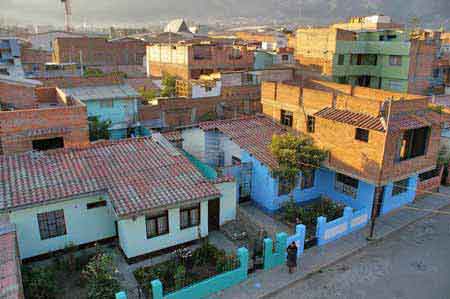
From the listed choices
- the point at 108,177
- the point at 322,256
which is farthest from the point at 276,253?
the point at 108,177

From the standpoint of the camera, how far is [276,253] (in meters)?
15.7

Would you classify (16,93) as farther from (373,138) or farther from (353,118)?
(373,138)

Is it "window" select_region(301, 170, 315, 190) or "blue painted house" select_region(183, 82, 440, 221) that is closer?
"blue painted house" select_region(183, 82, 440, 221)

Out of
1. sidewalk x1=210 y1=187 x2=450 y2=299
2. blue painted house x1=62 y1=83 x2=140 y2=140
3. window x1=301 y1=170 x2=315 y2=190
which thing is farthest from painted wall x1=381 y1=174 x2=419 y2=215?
blue painted house x1=62 y1=83 x2=140 y2=140

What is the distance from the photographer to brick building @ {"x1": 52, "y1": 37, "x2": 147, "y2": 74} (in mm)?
50062

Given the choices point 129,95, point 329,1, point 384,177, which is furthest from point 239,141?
point 329,1

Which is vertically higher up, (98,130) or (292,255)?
(98,130)

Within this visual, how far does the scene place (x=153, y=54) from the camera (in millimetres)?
47469

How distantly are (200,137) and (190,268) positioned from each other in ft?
36.7

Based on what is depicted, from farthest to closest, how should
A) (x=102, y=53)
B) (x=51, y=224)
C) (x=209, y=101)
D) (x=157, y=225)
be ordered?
(x=102, y=53) → (x=209, y=101) → (x=157, y=225) → (x=51, y=224)

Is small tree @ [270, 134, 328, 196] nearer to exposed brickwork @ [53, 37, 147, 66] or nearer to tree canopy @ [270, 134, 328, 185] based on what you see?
tree canopy @ [270, 134, 328, 185]

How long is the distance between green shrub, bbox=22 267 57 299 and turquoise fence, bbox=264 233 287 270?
26.5ft

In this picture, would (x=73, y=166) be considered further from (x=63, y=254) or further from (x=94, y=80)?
(x=94, y=80)

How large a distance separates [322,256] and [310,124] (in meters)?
8.36
